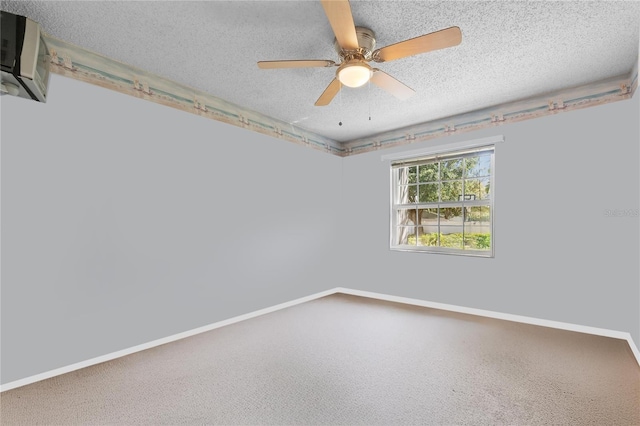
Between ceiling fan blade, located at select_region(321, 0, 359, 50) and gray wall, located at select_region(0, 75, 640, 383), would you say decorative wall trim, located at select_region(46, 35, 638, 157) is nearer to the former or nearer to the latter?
gray wall, located at select_region(0, 75, 640, 383)

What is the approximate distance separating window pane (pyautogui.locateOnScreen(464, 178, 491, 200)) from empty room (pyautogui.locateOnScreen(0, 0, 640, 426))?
0.05 m

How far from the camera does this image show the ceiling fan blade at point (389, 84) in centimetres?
220

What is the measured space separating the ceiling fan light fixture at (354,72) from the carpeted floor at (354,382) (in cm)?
215

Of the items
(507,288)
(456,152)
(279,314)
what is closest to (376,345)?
(279,314)

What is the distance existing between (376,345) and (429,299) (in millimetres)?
1638

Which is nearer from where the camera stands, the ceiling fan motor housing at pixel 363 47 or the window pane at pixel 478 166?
the ceiling fan motor housing at pixel 363 47

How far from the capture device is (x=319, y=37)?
2.24 metres

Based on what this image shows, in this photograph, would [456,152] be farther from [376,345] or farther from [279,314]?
[279,314]

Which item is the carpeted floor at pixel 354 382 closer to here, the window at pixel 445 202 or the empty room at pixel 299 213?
the empty room at pixel 299 213

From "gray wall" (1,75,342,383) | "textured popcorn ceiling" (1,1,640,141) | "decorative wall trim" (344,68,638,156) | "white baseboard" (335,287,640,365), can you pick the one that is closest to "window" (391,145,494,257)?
"decorative wall trim" (344,68,638,156)

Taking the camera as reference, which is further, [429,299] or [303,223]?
[303,223]

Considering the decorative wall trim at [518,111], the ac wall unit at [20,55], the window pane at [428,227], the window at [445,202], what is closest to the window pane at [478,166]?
the window at [445,202]

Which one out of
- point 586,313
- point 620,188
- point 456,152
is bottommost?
point 586,313

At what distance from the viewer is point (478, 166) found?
3787 millimetres
